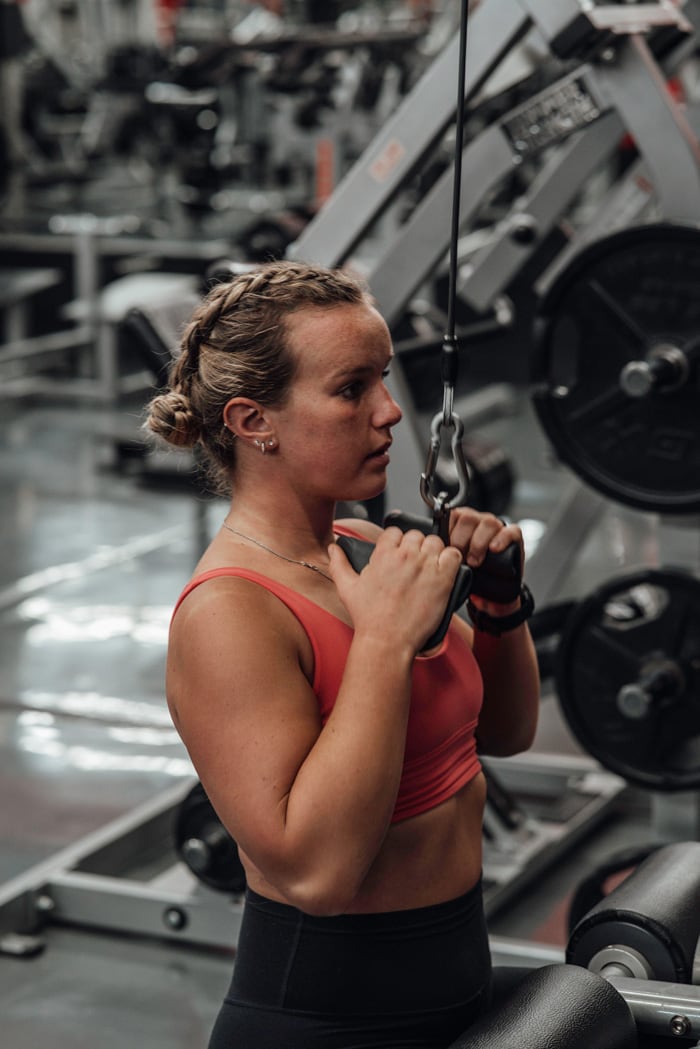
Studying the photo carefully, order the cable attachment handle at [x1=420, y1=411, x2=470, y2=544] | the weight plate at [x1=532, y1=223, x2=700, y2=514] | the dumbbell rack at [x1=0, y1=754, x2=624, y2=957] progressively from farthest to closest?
the dumbbell rack at [x1=0, y1=754, x2=624, y2=957] < the weight plate at [x1=532, y1=223, x2=700, y2=514] < the cable attachment handle at [x1=420, y1=411, x2=470, y2=544]

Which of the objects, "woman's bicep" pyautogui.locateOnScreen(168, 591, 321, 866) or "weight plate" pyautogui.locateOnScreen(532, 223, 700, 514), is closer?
"woman's bicep" pyautogui.locateOnScreen(168, 591, 321, 866)

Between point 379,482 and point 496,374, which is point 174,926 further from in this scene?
point 496,374

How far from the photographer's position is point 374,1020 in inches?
56.0

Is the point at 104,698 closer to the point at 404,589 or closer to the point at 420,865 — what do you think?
the point at 420,865

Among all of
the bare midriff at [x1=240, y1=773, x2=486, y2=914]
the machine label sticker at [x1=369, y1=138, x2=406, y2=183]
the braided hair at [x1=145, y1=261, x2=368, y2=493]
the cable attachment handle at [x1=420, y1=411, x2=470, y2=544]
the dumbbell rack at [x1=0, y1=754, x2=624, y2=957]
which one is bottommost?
the dumbbell rack at [x1=0, y1=754, x2=624, y2=957]

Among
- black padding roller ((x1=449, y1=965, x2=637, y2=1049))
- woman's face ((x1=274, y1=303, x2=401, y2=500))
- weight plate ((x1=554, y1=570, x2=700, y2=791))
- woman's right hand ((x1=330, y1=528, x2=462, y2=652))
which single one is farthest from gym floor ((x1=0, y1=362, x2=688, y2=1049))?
black padding roller ((x1=449, y1=965, x2=637, y2=1049))

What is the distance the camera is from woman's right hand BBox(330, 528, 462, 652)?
51.1 inches

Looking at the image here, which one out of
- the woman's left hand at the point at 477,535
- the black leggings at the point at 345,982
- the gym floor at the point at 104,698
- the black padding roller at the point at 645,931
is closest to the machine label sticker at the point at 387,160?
the gym floor at the point at 104,698

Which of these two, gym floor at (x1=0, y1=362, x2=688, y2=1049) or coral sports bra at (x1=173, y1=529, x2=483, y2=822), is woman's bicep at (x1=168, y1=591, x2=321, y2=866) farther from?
gym floor at (x1=0, y1=362, x2=688, y2=1049)

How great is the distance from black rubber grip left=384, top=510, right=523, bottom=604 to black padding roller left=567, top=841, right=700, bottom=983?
0.35m

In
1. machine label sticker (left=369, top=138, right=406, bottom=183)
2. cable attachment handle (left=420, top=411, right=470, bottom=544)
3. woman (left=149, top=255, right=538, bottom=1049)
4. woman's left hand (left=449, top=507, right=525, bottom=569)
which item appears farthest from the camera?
machine label sticker (left=369, top=138, right=406, bottom=183)

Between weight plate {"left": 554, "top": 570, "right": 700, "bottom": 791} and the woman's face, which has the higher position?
the woman's face

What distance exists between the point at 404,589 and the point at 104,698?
2901mm

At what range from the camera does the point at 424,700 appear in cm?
144
